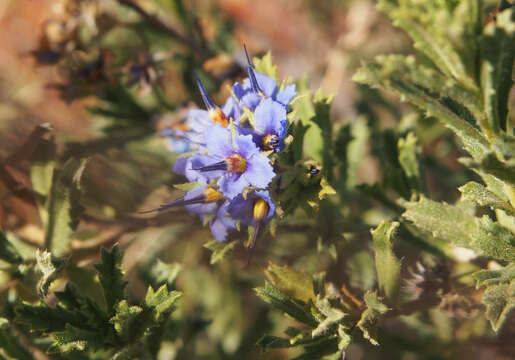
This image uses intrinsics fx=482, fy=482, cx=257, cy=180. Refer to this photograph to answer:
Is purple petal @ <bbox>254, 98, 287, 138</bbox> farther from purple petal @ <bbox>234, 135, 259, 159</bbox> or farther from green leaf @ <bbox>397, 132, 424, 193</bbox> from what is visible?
green leaf @ <bbox>397, 132, 424, 193</bbox>

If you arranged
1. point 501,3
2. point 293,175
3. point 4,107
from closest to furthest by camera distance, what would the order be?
point 501,3, point 293,175, point 4,107

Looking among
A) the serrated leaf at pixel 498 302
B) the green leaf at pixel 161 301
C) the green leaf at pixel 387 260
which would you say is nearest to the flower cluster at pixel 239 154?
the green leaf at pixel 161 301

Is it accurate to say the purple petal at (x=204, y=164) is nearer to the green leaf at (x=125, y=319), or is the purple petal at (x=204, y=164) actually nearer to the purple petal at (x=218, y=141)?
the purple petal at (x=218, y=141)

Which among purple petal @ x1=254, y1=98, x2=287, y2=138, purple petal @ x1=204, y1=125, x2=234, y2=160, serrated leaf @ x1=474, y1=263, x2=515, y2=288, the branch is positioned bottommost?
serrated leaf @ x1=474, y1=263, x2=515, y2=288

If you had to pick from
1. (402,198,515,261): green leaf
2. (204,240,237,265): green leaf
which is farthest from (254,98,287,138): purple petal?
(402,198,515,261): green leaf

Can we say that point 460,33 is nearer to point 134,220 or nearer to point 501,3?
point 501,3

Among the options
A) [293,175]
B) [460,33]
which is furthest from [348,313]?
[460,33]
